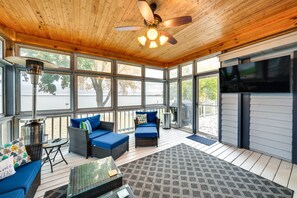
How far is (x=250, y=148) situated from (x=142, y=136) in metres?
2.79

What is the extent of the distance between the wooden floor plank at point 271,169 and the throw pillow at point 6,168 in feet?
12.6

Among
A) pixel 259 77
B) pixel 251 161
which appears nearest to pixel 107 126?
pixel 251 161

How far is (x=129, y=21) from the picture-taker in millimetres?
2555

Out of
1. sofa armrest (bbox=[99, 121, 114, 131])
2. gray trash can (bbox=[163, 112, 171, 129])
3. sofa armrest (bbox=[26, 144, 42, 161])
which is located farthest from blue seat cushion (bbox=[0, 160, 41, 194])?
gray trash can (bbox=[163, 112, 171, 129])

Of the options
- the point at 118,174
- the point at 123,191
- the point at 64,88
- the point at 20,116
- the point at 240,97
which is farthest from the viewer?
the point at 64,88

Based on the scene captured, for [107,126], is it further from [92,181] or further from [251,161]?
[251,161]

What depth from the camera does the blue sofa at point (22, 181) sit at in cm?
129

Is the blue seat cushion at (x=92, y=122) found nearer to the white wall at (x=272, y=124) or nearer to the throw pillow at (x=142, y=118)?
the throw pillow at (x=142, y=118)

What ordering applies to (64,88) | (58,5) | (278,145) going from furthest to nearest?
(64,88) → (278,145) → (58,5)

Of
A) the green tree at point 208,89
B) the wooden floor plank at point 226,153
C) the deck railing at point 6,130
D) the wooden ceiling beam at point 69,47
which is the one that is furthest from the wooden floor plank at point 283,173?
the deck railing at point 6,130

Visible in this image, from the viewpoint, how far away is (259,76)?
2855mm

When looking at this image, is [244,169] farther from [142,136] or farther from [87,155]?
[87,155]

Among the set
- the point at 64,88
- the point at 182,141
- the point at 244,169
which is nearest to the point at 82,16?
the point at 64,88

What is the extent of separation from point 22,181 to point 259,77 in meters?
4.54
